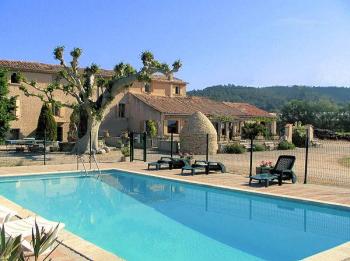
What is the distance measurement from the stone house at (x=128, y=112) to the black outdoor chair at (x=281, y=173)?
2184 centimetres

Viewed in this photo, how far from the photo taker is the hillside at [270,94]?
127750mm

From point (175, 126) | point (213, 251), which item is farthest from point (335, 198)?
point (175, 126)

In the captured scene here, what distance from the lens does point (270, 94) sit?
146m

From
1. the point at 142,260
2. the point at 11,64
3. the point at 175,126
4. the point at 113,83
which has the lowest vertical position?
the point at 142,260

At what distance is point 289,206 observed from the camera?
11508mm

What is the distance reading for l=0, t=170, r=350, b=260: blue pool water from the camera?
809 cm

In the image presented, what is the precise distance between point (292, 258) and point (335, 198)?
468 centimetres

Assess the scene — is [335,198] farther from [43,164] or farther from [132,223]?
[43,164]

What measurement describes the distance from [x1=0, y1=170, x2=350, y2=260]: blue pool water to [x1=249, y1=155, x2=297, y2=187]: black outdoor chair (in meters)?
1.24

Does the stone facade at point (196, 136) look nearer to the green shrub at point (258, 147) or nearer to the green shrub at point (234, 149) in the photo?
the green shrub at point (234, 149)

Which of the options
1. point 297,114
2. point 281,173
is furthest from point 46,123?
point 297,114

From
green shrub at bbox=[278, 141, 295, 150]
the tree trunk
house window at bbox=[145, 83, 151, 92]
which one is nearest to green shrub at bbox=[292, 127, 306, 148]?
green shrub at bbox=[278, 141, 295, 150]

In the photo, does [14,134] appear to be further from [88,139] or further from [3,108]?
[88,139]

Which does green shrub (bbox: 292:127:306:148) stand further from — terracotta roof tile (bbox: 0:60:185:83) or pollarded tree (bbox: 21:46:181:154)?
terracotta roof tile (bbox: 0:60:185:83)
